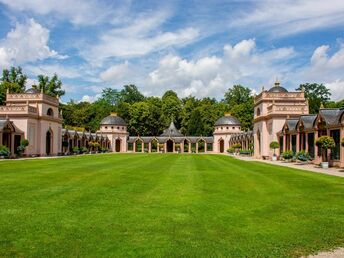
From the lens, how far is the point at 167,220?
350 inches

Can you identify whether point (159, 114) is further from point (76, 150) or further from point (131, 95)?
point (76, 150)

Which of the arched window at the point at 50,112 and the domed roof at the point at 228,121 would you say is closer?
the arched window at the point at 50,112

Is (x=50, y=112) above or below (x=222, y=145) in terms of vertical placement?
above

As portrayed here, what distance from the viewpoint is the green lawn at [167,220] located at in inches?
268

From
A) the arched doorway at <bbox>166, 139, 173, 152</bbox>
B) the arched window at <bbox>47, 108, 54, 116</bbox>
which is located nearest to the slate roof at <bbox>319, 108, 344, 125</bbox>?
the arched window at <bbox>47, 108, 54, 116</bbox>

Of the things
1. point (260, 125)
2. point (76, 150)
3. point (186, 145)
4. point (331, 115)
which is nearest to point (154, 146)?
point (186, 145)

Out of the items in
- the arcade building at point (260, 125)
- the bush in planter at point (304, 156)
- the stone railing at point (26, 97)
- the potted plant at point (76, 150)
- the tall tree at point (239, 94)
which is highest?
the tall tree at point (239, 94)

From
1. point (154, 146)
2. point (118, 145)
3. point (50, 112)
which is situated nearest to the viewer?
point (50, 112)

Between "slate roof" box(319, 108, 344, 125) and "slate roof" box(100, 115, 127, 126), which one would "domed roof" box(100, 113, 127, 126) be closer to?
"slate roof" box(100, 115, 127, 126)

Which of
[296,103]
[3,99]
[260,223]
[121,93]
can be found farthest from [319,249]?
→ [121,93]

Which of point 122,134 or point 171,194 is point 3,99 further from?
point 171,194

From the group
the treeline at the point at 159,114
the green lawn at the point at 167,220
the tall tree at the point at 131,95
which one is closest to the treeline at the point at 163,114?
the treeline at the point at 159,114

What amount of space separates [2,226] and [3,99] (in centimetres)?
6156

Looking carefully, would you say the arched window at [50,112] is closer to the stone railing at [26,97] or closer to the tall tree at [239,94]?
the stone railing at [26,97]
